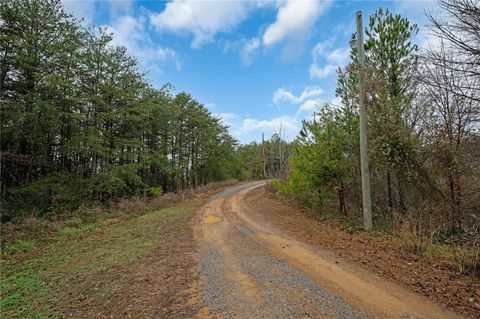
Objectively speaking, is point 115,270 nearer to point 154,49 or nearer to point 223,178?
point 154,49

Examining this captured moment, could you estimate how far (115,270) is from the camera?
5.51m

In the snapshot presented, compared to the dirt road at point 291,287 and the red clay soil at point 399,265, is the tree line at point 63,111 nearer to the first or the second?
the dirt road at point 291,287

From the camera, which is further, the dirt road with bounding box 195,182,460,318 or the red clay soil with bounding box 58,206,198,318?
the red clay soil with bounding box 58,206,198,318

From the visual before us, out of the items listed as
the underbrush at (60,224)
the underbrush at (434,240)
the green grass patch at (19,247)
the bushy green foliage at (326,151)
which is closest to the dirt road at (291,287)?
the underbrush at (434,240)

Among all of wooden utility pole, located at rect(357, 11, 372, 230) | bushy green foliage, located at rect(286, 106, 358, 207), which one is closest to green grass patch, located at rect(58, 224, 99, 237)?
bushy green foliage, located at rect(286, 106, 358, 207)

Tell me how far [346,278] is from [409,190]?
22.1ft

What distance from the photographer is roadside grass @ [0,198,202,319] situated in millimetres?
4488

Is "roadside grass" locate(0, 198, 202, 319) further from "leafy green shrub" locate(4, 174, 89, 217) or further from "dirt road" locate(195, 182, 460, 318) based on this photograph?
"leafy green shrub" locate(4, 174, 89, 217)

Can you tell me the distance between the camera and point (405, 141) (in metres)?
8.53

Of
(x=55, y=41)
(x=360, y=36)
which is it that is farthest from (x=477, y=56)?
(x=55, y=41)

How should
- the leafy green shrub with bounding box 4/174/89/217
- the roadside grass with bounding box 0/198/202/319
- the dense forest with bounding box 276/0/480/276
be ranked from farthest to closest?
the leafy green shrub with bounding box 4/174/89/217 < the dense forest with bounding box 276/0/480/276 < the roadside grass with bounding box 0/198/202/319

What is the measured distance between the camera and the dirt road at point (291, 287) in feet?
11.6

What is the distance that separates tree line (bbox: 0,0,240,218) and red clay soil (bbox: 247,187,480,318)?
1199 cm

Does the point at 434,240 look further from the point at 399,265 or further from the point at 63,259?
the point at 63,259
